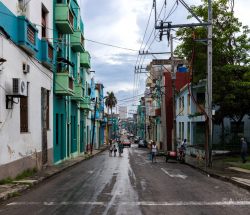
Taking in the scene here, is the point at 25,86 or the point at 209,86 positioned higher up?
the point at 209,86

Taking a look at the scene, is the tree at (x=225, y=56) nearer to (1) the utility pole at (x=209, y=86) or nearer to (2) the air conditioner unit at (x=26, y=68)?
(1) the utility pole at (x=209, y=86)

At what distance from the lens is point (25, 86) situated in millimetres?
16766

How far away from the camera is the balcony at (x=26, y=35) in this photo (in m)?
17.8

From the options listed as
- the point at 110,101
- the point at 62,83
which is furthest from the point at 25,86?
the point at 110,101

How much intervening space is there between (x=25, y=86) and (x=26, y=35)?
2490 millimetres

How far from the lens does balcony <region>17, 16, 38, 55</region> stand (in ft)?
58.3

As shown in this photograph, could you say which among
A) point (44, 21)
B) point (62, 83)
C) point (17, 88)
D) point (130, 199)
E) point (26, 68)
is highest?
point (44, 21)

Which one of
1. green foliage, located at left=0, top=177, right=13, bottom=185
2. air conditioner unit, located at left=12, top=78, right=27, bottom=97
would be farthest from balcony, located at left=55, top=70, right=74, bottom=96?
green foliage, located at left=0, top=177, right=13, bottom=185

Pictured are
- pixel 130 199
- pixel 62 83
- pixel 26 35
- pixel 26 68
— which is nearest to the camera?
pixel 130 199

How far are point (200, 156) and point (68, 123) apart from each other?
32.9ft

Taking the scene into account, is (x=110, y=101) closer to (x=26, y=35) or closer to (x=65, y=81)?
(x=65, y=81)

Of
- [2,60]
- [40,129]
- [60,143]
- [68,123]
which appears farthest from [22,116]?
[68,123]

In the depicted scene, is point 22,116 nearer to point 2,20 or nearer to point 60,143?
point 2,20

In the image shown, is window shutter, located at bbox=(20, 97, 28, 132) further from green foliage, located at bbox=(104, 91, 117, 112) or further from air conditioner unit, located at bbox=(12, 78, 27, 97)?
green foliage, located at bbox=(104, 91, 117, 112)
